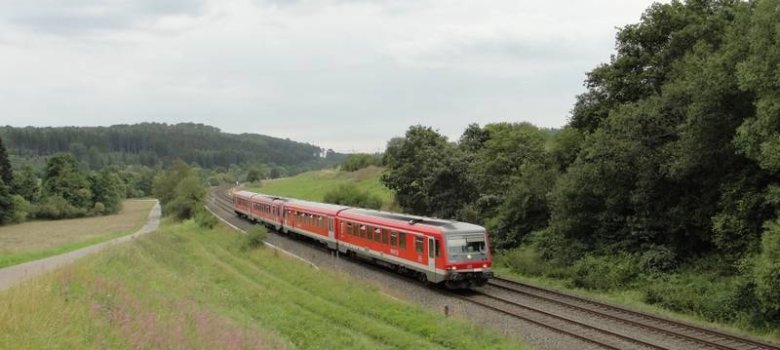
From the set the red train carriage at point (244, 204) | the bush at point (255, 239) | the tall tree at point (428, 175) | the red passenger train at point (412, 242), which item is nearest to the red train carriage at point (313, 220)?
the red passenger train at point (412, 242)

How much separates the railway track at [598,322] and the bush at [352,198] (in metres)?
31.9

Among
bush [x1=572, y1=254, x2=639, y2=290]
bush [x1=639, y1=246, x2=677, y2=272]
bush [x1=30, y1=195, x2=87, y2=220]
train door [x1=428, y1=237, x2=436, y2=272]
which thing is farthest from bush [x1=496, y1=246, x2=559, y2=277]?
bush [x1=30, y1=195, x2=87, y2=220]

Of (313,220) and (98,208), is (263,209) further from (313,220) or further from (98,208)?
(98,208)

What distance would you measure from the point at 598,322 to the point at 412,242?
9.55 m

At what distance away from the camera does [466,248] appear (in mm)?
24500

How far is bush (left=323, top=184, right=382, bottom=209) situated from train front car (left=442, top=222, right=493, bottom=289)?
3104cm

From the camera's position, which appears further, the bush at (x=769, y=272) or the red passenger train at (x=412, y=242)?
the red passenger train at (x=412, y=242)

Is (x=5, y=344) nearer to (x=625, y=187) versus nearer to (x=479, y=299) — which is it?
(x=479, y=299)

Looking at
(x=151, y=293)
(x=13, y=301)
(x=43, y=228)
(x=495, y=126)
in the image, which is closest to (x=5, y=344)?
(x=13, y=301)

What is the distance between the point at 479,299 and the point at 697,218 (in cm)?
893

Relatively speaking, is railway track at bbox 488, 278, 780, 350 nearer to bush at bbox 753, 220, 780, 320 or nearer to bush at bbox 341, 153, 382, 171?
bush at bbox 753, 220, 780, 320

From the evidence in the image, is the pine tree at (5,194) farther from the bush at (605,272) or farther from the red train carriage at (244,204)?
the bush at (605,272)

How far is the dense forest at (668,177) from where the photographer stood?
19.0 m

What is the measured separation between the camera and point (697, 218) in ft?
78.0
